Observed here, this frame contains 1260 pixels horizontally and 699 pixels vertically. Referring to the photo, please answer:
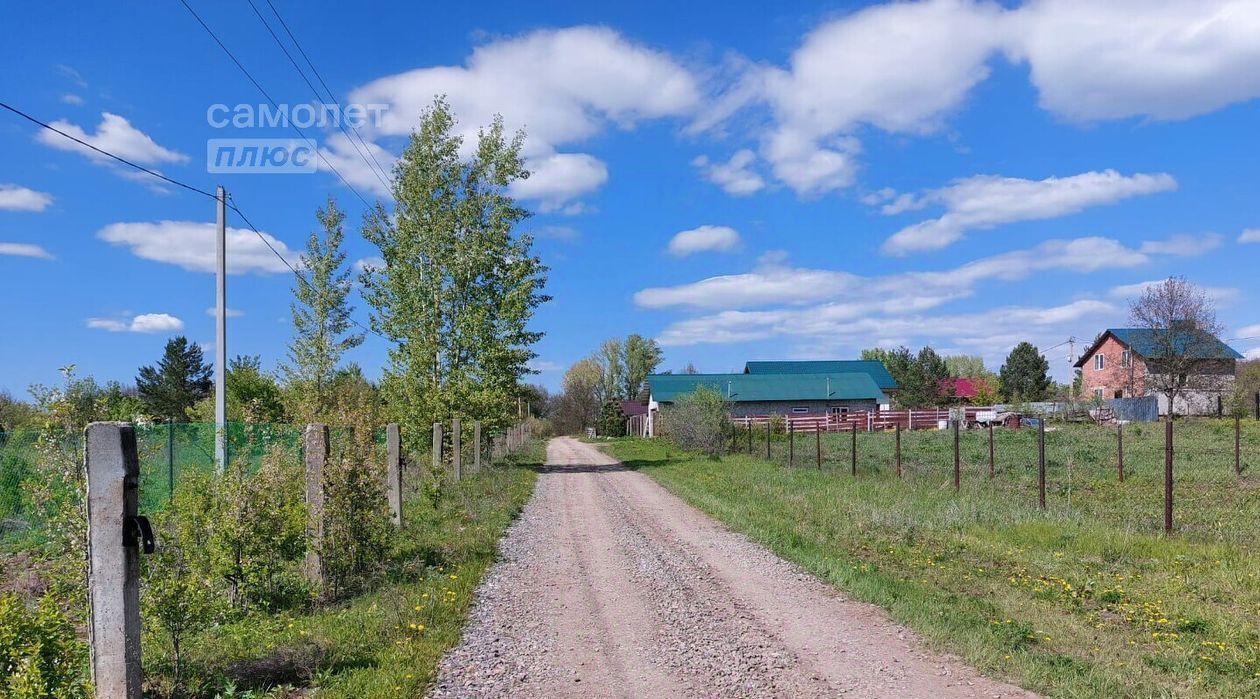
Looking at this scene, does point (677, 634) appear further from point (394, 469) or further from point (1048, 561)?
point (394, 469)

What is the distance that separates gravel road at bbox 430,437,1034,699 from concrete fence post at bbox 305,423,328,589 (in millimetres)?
1771

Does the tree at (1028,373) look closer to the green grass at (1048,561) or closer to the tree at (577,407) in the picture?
the tree at (577,407)

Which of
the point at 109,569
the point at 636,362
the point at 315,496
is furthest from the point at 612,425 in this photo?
the point at 109,569

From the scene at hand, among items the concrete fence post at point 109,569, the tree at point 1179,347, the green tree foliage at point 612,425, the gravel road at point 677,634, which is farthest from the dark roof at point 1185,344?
the concrete fence post at point 109,569

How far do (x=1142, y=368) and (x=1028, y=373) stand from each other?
22.2 metres

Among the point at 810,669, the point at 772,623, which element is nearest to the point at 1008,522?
the point at 772,623

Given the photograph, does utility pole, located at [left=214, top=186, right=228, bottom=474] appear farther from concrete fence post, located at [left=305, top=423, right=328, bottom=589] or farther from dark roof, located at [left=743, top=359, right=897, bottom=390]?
dark roof, located at [left=743, top=359, right=897, bottom=390]

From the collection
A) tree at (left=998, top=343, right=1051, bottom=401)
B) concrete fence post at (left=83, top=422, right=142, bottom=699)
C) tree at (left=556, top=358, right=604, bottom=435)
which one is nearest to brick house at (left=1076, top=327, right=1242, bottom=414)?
tree at (left=998, top=343, right=1051, bottom=401)

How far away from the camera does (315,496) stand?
8.38 meters

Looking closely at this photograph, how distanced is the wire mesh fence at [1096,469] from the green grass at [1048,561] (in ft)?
0.36

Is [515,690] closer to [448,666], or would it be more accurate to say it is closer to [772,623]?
[448,666]

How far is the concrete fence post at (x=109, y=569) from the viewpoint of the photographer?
450 cm

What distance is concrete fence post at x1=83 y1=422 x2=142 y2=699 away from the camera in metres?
4.50

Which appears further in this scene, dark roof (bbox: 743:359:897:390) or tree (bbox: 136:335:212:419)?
dark roof (bbox: 743:359:897:390)
